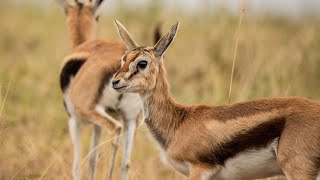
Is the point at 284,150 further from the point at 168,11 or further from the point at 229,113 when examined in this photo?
the point at 168,11

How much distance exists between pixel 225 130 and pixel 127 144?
2.28 meters

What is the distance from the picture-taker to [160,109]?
6.42 metres

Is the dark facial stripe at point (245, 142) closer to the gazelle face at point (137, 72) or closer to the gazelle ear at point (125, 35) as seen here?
the gazelle face at point (137, 72)

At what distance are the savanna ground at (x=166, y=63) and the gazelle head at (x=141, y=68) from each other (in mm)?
755

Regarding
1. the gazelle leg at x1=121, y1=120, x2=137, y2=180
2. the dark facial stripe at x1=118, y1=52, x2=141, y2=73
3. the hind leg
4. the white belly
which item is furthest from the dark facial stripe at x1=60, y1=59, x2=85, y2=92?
the hind leg

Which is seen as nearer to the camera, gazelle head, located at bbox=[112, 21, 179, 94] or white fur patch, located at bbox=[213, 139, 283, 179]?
white fur patch, located at bbox=[213, 139, 283, 179]

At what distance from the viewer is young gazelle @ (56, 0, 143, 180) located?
7.63 meters

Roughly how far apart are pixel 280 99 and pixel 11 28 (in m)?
10.7

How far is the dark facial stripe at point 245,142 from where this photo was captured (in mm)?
5418


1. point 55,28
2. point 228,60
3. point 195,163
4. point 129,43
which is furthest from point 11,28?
point 195,163

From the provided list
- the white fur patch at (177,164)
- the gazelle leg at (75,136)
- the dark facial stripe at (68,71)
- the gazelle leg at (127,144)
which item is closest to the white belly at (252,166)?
the white fur patch at (177,164)

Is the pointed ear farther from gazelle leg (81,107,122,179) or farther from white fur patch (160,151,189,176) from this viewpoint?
gazelle leg (81,107,122,179)

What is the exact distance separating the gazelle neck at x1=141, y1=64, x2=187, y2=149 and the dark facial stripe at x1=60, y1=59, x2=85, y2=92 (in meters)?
1.91

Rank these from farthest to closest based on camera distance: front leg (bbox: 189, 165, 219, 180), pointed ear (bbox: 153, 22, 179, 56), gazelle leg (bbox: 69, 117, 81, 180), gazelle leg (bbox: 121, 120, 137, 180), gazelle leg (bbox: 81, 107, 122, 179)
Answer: gazelle leg (bbox: 69, 117, 81, 180) < gazelle leg (bbox: 121, 120, 137, 180) < gazelle leg (bbox: 81, 107, 122, 179) < pointed ear (bbox: 153, 22, 179, 56) < front leg (bbox: 189, 165, 219, 180)
